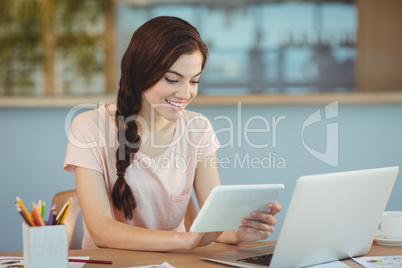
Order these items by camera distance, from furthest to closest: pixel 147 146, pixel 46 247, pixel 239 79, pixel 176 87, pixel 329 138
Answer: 1. pixel 239 79
2. pixel 329 138
3. pixel 147 146
4. pixel 176 87
5. pixel 46 247

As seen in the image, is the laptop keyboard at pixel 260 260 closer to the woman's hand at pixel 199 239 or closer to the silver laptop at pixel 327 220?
the silver laptop at pixel 327 220

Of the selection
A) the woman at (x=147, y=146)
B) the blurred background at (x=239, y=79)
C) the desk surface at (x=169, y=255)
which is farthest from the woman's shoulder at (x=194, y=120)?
the blurred background at (x=239, y=79)

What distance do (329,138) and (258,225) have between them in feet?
4.59

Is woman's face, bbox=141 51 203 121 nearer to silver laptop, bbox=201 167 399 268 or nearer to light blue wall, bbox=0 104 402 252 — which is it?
silver laptop, bbox=201 167 399 268

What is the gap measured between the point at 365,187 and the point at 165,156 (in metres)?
0.70

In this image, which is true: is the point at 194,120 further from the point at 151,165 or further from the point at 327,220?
the point at 327,220

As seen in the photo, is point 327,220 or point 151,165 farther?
point 151,165

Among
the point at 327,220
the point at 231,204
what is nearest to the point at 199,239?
the point at 231,204

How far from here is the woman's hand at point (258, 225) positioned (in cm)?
129

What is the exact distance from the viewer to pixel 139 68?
1.62 m

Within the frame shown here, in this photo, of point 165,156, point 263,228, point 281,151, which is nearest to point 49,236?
point 263,228

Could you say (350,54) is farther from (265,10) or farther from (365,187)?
(365,187)

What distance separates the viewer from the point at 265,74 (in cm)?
526

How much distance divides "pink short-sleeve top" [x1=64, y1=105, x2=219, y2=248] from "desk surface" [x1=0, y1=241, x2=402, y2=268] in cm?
30
